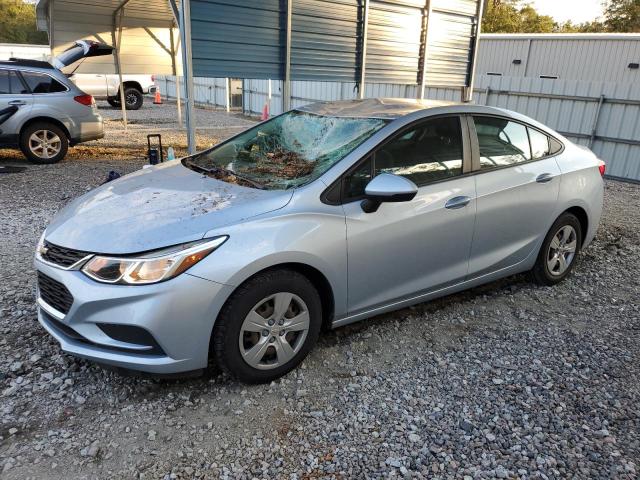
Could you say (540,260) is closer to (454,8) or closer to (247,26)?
(247,26)

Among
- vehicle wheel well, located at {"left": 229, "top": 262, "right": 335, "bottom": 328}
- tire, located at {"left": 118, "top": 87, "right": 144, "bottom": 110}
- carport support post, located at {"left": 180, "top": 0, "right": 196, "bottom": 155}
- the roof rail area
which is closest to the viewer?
vehicle wheel well, located at {"left": 229, "top": 262, "right": 335, "bottom": 328}

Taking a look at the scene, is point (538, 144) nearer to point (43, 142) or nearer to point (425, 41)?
point (425, 41)

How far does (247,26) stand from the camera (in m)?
6.43

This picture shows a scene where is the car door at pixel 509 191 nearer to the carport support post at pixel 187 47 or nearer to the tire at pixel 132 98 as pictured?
the carport support post at pixel 187 47

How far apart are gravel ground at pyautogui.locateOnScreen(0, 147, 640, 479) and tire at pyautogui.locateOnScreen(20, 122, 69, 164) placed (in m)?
5.57

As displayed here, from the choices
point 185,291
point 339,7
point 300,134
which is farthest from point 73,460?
point 339,7

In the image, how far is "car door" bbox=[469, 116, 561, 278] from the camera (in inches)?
144

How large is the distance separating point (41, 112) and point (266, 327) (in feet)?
25.0

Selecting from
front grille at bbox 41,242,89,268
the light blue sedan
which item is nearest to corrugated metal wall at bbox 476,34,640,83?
the light blue sedan

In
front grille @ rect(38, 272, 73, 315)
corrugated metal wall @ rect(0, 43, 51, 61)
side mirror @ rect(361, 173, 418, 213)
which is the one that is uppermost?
corrugated metal wall @ rect(0, 43, 51, 61)

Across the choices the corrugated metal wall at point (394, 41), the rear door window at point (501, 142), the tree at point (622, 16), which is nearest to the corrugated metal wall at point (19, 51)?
the corrugated metal wall at point (394, 41)

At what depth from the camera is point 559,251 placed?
4.37 metres

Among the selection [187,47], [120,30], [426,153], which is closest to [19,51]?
[120,30]

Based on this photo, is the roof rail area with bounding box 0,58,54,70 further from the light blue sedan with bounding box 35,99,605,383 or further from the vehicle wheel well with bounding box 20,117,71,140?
the light blue sedan with bounding box 35,99,605,383
